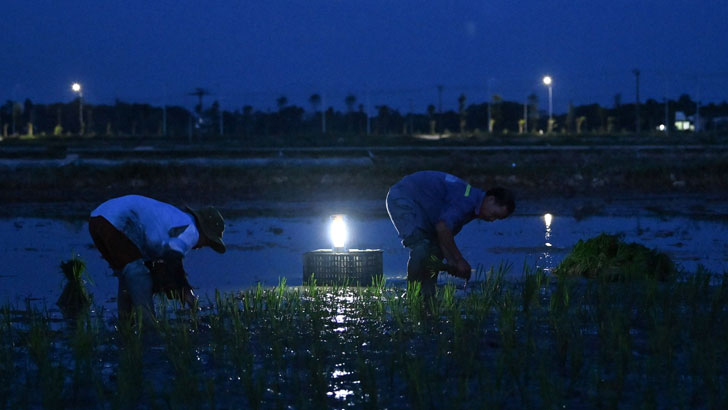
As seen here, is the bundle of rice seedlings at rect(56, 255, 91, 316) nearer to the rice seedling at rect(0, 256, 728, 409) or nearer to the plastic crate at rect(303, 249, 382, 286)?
the rice seedling at rect(0, 256, 728, 409)

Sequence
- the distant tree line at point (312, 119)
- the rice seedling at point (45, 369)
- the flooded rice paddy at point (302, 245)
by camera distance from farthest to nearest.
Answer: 1. the distant tree line at point (312, 119)
2. the flooded rice paddy at point (302, 245)
3. the rice seedling at point (45, 369)

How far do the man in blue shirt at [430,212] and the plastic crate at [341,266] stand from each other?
115cm

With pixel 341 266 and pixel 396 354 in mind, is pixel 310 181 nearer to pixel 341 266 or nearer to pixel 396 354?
pixel 341 266

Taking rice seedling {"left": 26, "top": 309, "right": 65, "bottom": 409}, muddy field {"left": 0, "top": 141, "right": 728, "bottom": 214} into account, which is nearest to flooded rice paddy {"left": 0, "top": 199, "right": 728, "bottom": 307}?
rice seedling {"left": 26, "top": 309, "right": 65, "bottom": 409}

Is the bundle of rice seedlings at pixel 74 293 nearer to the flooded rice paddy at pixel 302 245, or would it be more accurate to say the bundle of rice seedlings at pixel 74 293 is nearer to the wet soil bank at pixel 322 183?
the flooded rice paddy at pixel 302 245

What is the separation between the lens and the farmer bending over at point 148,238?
6746 mm

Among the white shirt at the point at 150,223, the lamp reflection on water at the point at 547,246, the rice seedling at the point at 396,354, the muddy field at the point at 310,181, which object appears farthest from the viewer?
the muddy field at the point at 310,181

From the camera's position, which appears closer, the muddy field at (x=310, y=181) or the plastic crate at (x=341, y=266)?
the plastic crate at (x=341, y=266)

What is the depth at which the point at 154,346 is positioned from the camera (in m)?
6.55

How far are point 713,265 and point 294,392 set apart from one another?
676 cm

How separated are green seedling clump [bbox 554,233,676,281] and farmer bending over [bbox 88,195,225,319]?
3.87 m

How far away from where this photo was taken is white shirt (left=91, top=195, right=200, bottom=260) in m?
6.73

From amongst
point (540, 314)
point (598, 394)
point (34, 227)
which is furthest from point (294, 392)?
point (34, 227)

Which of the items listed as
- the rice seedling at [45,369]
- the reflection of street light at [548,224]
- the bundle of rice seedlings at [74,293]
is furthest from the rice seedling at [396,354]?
the reflection of street light at [548,224]
